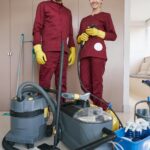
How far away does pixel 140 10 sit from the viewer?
574 centimetres

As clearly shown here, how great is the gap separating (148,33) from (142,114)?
6109 mm

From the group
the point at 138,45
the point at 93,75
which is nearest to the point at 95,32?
the point at 93,75

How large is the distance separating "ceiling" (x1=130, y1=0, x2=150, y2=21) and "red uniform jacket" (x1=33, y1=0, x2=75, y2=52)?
3473mm

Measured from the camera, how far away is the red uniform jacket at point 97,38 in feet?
6.88

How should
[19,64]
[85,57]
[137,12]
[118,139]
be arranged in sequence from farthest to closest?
[137,12], [19,64], [85,57], [118,139]

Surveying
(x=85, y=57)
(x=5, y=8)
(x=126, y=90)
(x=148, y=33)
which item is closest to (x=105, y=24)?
(x=85, y=57)

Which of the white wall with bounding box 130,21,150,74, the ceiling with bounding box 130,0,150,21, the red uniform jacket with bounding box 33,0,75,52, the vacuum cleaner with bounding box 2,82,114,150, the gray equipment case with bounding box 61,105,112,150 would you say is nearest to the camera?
the gray equipment case with bounding box 61,105,112,150

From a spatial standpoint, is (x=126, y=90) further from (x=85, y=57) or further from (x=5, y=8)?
(x=5, y=8)

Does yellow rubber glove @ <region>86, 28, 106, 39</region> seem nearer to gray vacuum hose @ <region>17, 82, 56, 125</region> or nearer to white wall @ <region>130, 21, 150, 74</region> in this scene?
gray vacuum hose @ <region>17, 82, 56, 125</region>

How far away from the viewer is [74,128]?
1322 millimetres

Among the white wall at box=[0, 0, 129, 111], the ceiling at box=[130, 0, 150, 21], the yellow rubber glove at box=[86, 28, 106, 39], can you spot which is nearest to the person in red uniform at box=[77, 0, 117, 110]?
the yellow rubber glove at box=[86, 28, 106, 39]

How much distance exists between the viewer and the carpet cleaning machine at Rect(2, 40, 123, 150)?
1.24 meters

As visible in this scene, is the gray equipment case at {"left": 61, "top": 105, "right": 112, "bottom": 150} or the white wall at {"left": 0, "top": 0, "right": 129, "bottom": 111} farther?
the white wall at {"left": 0, "top": 0, "right": 129, "bottom": 111}

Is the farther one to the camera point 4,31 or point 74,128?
point 4,31
